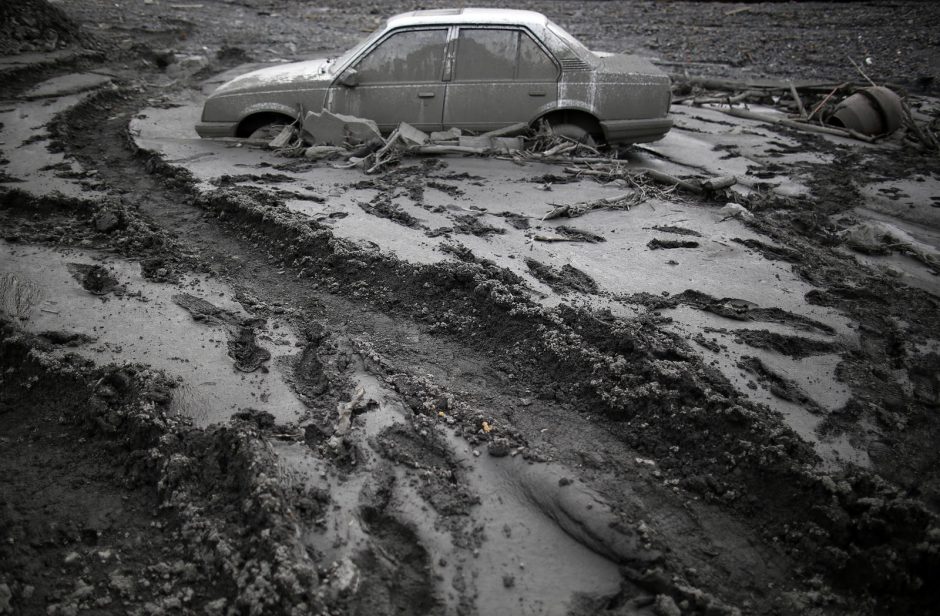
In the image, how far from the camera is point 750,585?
2.45 metres

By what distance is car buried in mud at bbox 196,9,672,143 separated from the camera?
6.17 metres

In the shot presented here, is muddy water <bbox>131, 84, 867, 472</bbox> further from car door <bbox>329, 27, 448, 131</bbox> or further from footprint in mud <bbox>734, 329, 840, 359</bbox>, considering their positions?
car door <bbox>329, 27, 448, 131</bbox>

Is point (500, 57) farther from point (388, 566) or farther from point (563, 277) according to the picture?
point (388, 566)

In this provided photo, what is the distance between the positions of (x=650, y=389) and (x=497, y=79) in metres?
4.34

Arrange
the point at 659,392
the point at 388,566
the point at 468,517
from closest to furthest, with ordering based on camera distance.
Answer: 1. the point at 388,566
2. the point at 468,517
3. the point at 659,392

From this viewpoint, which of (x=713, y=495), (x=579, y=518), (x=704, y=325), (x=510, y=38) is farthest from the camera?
(x=510, y=38)

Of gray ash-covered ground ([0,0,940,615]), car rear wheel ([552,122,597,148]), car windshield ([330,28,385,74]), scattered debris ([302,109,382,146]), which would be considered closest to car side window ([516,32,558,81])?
car rear wheel ([552,122,597,148])

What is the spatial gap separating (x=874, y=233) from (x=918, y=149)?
131 inches

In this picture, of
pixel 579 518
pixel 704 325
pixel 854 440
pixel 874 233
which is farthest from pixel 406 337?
pixel 874 233

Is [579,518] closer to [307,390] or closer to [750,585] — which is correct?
[750,585]

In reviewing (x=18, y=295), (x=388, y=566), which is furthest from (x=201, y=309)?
(x=388, y=566)

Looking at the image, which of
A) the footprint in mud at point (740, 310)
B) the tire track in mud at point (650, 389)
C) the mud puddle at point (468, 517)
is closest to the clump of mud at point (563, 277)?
the tire track in mud at point (650, 389)

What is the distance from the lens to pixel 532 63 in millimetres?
6211

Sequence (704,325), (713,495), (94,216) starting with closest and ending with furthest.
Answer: (713,495) < (704,325) < (94,216)
